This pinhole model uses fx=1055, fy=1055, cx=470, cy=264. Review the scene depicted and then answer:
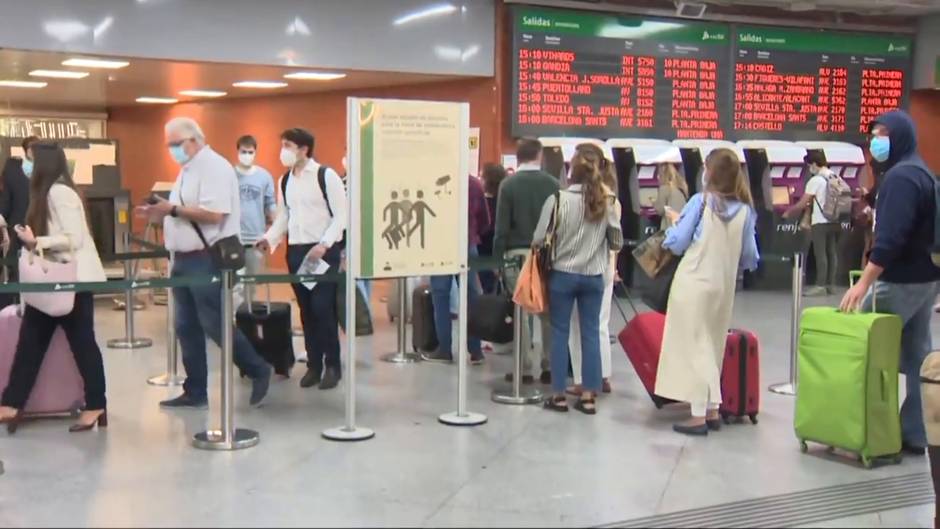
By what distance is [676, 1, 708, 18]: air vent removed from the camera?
9.84 m

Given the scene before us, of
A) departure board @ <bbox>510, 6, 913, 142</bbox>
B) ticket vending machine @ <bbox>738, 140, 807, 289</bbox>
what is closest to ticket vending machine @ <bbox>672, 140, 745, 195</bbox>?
departure board @ <bbox>510, 6, 913, 142</bbox>

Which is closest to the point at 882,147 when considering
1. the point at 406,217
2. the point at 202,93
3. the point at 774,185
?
the point at 406,217

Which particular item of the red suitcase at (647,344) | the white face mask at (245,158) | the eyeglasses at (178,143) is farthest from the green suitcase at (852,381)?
the white face mask at (245,158)

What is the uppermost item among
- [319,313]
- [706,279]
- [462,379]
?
[706,279]

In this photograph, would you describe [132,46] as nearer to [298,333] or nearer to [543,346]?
[298,333]

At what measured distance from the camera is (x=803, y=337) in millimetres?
4625

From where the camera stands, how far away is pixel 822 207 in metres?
10.0

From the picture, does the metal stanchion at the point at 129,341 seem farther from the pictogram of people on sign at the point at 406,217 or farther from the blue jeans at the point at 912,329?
the blue jeans at the point at 912,329

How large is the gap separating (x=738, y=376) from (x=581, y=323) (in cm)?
82

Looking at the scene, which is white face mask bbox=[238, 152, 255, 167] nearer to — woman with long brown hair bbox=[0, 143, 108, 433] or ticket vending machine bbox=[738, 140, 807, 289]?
woman with long brown hair bbox=[0, 143, 108, 433]

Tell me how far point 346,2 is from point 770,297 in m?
5.03

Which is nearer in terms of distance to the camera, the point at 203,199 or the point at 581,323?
the point at 203,199

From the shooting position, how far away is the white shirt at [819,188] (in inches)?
390

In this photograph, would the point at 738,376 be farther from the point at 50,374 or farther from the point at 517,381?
the point at 50,374
